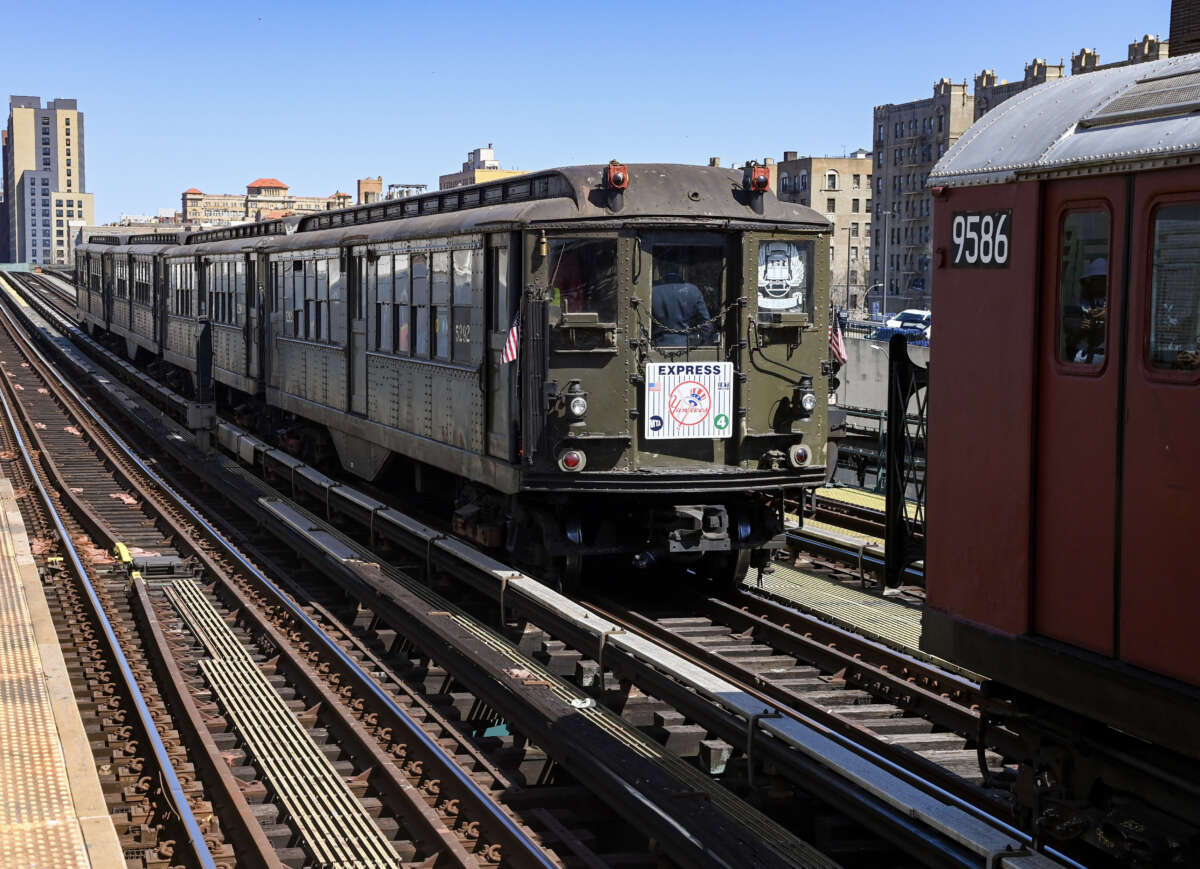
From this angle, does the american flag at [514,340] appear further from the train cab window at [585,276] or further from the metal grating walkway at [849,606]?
the metal grating walkway at [849,606]

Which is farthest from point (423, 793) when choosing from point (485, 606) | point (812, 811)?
point (485, 606)

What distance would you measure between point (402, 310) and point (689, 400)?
4196mm

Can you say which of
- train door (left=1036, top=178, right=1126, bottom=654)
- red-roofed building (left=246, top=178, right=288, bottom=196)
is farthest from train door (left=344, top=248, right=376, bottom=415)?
red-roofed building (left=246, top=178, right=288, bottom=196)

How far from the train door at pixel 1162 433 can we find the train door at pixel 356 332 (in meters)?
11.4

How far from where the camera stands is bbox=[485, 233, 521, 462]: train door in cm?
1132

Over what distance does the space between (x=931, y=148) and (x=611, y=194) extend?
9126 cm

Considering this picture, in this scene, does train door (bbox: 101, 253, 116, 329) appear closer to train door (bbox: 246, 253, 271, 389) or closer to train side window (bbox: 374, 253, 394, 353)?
train door (bbox: 246, 253, 271, 389)

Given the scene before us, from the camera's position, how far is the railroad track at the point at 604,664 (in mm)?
6391

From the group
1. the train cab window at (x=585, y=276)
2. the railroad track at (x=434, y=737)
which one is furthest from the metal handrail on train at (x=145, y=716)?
the train cab window at (x=585, y=276)

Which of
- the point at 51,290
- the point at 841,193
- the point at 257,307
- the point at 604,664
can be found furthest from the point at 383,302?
the point at 841,193

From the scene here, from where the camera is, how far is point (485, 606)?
12.4m

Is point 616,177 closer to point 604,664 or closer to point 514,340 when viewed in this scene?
point 514,340

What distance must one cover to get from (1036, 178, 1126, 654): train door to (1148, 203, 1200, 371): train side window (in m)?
0.17

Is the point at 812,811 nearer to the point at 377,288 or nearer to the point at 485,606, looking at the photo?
the point at 485,606
